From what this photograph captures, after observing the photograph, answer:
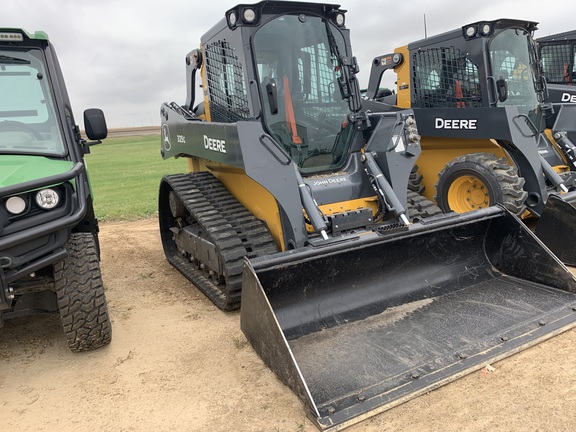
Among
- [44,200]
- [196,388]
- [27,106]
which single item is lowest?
[196,388]

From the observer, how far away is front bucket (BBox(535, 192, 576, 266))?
14.9 ft

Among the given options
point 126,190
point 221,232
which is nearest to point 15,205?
point 221,232

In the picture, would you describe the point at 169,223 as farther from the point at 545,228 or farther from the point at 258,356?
the point at 545,228

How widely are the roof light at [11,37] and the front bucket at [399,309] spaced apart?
2.45 metres

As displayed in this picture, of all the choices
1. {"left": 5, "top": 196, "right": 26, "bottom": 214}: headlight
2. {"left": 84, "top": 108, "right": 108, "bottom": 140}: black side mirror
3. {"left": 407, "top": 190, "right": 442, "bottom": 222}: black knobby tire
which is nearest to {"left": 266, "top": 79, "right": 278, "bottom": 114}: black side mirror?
{"left": 84, "top": 108, "right": 108, "bottom": 140}: black side mirror

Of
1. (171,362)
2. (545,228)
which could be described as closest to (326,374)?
(171,362)

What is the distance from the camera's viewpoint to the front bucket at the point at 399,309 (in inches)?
112

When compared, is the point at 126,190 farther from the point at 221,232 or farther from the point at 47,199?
the point at 47,199

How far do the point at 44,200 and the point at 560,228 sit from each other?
445cm

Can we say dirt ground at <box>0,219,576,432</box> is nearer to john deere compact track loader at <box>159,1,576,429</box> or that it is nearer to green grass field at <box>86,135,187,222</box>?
john deere compact track loader at <box>159,1,576,429</box>

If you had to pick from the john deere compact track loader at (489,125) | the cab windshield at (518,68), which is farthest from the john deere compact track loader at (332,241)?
the cab windshield at (518,68)

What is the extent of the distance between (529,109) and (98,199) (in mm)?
9313

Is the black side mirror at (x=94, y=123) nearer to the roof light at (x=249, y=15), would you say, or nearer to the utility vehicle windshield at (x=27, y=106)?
the utility vehicle windshield at (x=27, y=106)

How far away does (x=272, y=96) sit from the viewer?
4.25m
